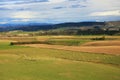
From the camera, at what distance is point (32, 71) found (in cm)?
3428

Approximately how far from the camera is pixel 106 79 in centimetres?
3247

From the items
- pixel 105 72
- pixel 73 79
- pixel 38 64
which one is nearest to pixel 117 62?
pixel 105 72

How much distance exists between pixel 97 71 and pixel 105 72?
0.94 metres

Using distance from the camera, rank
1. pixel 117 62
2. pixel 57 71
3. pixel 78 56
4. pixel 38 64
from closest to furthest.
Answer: pixel 57 71 < pixel 38 64 < pixel 117 62 < pixel 78 56

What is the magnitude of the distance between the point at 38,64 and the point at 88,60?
9.65m

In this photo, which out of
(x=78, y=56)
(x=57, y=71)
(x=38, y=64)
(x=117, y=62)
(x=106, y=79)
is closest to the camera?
(x=106, y=79)

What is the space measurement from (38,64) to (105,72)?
889 centimetres

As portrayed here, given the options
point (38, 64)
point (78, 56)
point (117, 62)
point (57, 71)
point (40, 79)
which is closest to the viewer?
point (40, 79)

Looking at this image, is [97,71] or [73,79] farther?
[97,71]

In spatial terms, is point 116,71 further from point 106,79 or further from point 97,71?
point 106,79

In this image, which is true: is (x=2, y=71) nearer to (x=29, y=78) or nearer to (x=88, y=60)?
(x=29, y=78)

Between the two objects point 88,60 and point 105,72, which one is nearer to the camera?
point 105,72

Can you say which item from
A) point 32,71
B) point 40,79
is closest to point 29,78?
point 40,79

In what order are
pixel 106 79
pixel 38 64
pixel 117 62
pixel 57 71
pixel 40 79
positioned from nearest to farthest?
pixel 40 79
pixel 106 79
pixel 57 71
pixel 38 64
pixel 117 62
